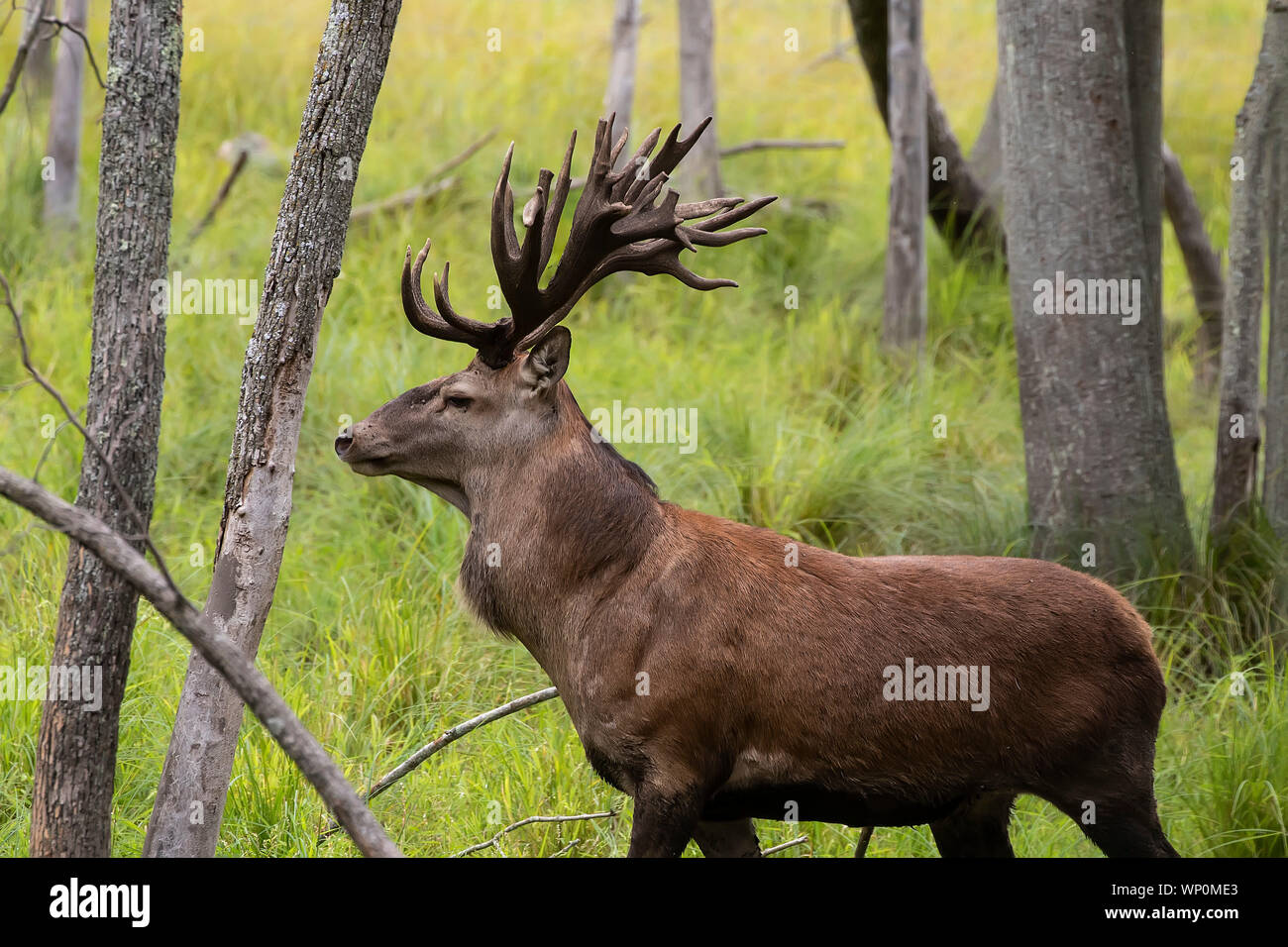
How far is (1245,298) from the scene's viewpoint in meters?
6.25

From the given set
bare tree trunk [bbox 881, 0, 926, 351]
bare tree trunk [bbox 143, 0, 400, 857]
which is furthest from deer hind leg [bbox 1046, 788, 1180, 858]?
bare tree trunk [bbox 881, 0, 926, 351]

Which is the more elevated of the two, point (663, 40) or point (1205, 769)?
point (663, 40)

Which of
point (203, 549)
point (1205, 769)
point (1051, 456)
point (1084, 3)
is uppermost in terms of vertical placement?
point (1084, 3)

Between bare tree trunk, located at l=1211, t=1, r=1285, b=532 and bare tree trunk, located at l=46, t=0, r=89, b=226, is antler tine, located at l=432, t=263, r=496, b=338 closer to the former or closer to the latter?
bare tree trunk, located at l=1211, t=1, r=1285, b=532

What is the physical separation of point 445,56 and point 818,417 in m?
7.23

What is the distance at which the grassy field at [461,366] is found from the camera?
4.87 metres

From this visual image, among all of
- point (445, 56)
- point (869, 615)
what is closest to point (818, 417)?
point (869, 615)

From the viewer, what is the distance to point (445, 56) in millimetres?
13258

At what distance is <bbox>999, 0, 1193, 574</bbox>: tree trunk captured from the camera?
5.86m

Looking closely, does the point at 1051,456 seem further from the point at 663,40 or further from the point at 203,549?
the point at 663,40

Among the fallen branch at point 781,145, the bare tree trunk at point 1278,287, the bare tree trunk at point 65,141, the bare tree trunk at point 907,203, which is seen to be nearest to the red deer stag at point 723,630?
the bare tree trunk at point 1278,287

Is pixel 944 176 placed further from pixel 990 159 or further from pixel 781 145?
pixel 781 145
